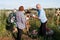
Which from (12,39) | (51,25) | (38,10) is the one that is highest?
(38,10)

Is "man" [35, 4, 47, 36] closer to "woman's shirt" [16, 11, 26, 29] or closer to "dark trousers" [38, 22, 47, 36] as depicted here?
"dark trousers" [38, 22, 47, 36]

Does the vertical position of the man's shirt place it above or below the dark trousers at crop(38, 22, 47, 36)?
above

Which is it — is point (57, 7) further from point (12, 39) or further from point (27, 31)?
point (12, 39)

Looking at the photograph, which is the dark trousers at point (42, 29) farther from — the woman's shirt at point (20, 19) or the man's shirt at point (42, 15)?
the woman's shirt at point (20, 19)

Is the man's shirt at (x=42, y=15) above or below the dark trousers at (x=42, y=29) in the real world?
above

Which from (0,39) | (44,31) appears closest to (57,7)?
(44,31)

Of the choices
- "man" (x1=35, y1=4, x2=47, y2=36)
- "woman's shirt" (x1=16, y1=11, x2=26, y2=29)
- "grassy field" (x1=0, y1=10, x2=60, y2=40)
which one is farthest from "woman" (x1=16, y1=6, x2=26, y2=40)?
"man" (x1=35, y1=4, x2=47, y2=36)

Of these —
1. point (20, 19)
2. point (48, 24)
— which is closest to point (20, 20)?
point (20, 19)

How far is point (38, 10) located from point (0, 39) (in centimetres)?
96

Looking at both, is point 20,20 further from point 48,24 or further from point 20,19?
point 48,24

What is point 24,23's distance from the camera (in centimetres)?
341

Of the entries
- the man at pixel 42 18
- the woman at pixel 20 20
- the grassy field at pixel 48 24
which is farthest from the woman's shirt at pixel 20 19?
the man at pixel 42 18

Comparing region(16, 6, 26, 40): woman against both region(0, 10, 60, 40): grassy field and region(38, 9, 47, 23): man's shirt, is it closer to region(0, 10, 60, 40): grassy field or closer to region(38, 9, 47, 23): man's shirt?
region(0, 10, 60, 40): grassy field

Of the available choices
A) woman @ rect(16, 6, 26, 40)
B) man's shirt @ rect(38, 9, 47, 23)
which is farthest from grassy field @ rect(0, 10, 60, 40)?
woman @ rect(16, 6, 26, 40)
